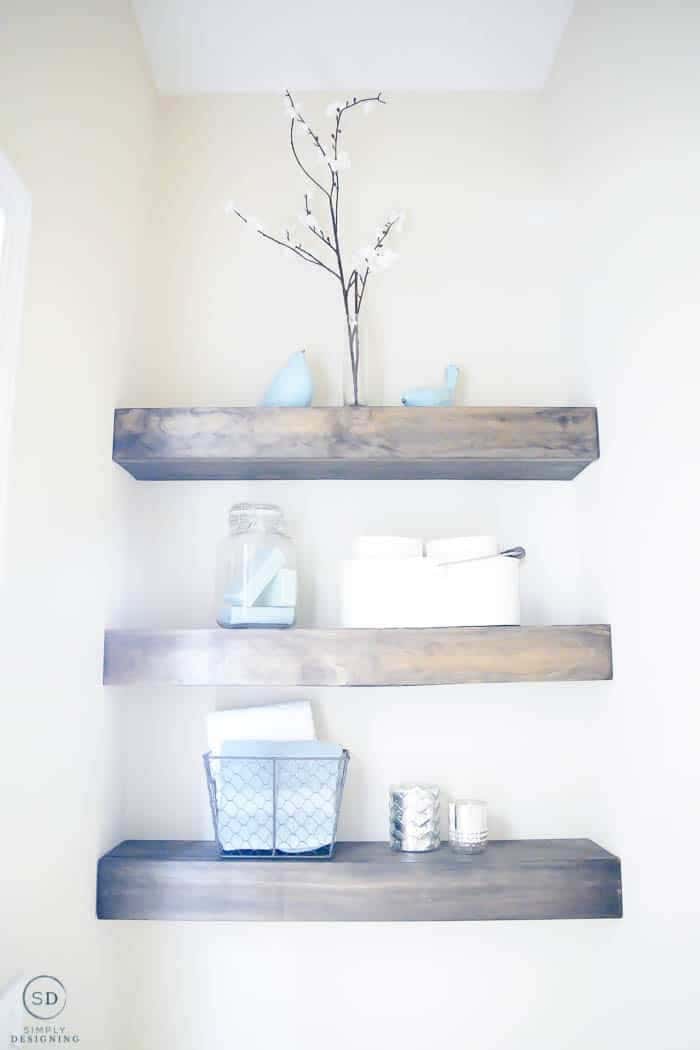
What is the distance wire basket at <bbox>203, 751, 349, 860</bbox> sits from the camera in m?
1.56

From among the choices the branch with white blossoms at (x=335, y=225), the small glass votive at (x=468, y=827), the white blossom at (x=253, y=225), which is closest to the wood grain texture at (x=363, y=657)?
the small glass votive at (x=468, y=827)

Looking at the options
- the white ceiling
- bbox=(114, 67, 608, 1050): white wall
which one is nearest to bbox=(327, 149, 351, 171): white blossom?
bbox=(114, 67, 608, 1050): white wall

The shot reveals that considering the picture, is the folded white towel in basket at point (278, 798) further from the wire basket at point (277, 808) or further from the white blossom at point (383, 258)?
the white blossom at point (383, 258)

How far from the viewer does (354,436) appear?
164cm

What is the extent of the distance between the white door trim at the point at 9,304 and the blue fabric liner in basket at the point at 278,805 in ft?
2.10

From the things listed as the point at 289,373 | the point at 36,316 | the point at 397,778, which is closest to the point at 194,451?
the point at 289,373

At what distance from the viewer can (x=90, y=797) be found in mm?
1506

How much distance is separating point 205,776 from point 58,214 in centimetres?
111

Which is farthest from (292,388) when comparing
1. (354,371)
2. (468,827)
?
(468,827)

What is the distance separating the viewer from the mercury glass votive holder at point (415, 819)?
1.61 metres

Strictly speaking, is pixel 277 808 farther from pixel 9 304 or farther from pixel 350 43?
pixel 350 43

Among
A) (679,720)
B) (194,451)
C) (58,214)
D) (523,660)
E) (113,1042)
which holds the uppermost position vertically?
(58,214)

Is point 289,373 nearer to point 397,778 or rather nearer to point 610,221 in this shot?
point 610,221

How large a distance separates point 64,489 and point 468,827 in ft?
3.23
